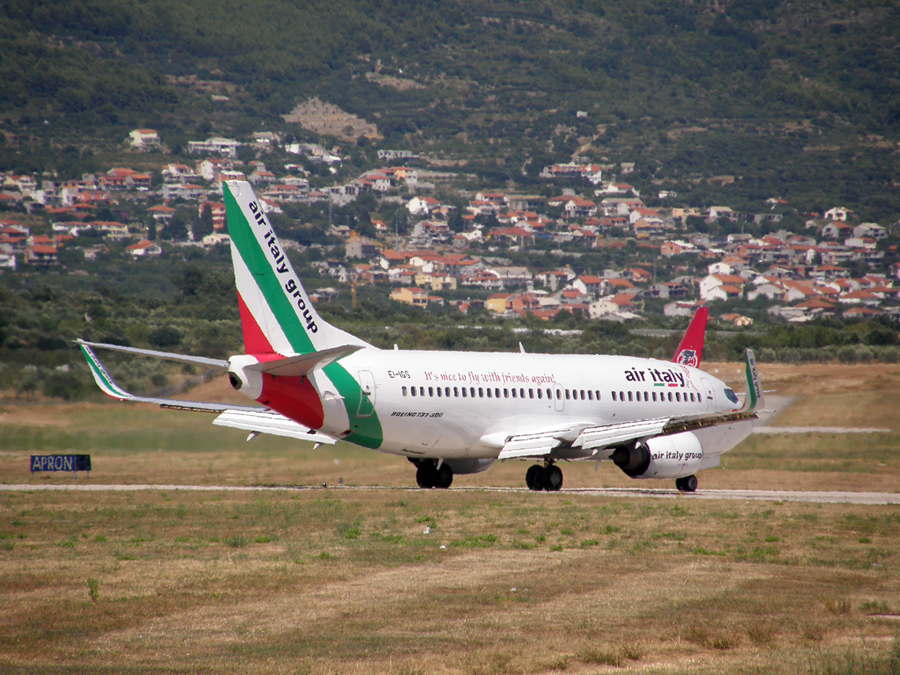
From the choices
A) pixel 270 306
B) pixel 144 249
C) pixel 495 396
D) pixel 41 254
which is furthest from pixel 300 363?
pixel 144 249

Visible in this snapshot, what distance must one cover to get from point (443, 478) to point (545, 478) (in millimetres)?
2903

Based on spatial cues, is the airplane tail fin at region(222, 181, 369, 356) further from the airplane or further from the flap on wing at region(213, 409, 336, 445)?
the flap on wing at region(213, 409, 336, 445)

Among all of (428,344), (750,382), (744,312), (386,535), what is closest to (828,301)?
(744,312)

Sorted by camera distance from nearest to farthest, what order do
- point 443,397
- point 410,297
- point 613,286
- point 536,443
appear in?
point 443,397 → point 536,443 → point 410,297 → point 613,286

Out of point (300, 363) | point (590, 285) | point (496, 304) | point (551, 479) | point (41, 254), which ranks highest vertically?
point (41, 254)

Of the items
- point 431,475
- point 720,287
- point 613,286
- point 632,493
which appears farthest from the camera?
point 613,286

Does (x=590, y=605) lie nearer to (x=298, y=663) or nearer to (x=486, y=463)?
(x=298, y=663)

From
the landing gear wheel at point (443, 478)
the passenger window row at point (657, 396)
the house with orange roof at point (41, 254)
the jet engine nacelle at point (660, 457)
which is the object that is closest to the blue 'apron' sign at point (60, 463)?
the landing gear wheel at point (443, 478)

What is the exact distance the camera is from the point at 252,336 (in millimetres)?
27109

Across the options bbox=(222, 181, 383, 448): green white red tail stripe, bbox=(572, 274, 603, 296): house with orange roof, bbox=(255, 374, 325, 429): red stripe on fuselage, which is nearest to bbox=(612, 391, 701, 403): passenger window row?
bbox=(222, 181, 383, 448): green white red tail stripe

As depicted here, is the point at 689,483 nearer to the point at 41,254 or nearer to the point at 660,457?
the point at 660,457

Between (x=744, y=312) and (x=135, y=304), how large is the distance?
333ft

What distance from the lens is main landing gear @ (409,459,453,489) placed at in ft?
109

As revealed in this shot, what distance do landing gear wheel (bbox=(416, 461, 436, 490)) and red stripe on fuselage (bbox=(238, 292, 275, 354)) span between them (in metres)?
7.62
